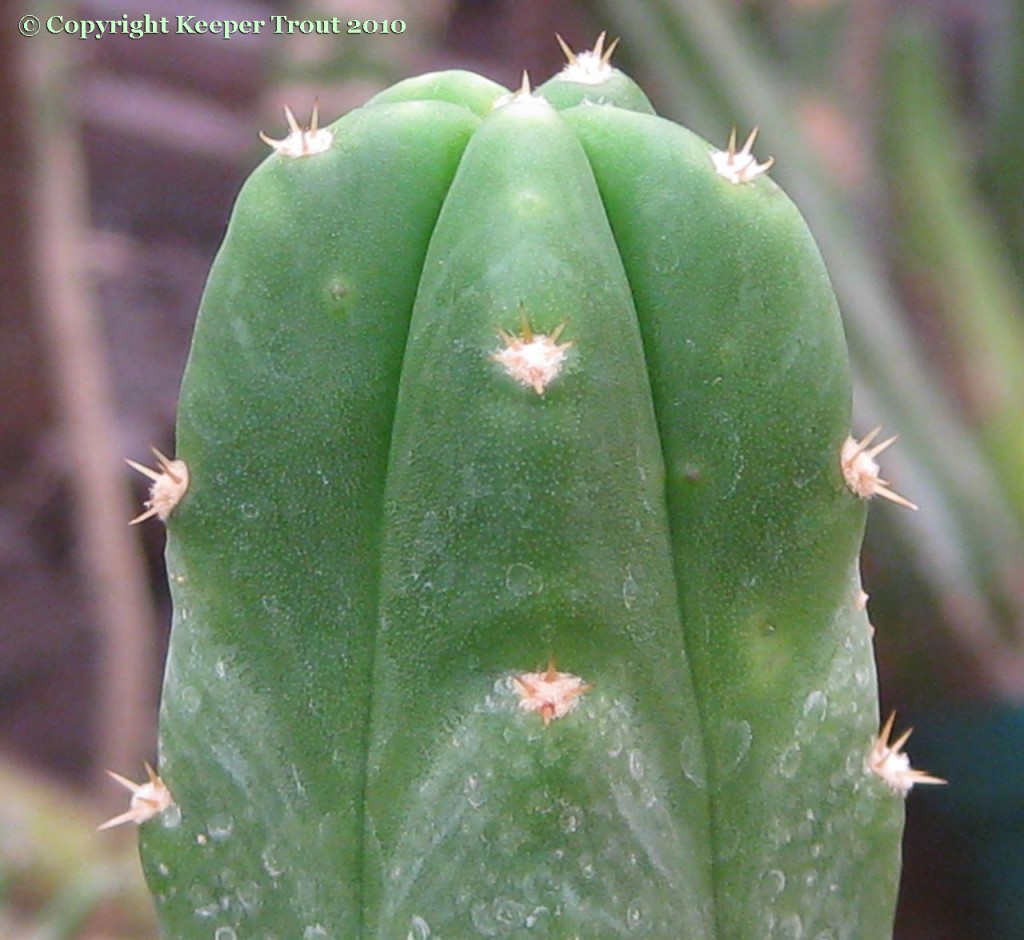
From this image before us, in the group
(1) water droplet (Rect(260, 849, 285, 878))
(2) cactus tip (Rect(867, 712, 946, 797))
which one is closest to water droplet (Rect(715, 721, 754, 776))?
(2) cactus tip (Rect(867, 712, 946, 797))

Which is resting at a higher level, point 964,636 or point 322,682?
point 964,636

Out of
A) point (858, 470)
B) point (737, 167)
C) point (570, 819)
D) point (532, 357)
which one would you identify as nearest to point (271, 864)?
point (570, 819)

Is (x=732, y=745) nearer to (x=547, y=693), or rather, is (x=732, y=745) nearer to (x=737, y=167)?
(x=547, y=693)

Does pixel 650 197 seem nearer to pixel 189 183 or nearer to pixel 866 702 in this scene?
pixel 866 702

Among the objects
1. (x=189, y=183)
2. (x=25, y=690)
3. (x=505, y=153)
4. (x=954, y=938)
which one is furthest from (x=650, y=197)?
(x=189, y=183)

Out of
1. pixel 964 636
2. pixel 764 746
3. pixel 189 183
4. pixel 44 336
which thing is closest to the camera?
pixel 764 746
